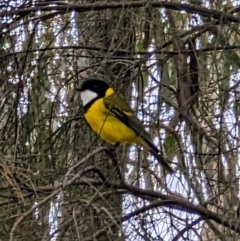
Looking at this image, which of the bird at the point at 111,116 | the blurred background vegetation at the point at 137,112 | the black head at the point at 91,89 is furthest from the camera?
the black head at the point at 91,89

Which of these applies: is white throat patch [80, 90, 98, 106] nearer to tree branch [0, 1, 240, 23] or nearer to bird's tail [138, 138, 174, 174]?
bird's tail [138, 138, 174, 174]

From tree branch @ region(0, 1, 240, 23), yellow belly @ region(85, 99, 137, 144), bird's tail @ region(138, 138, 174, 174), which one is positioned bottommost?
bird's tail @ region(138, 138, 174, 174)

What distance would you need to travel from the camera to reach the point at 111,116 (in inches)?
→ 132

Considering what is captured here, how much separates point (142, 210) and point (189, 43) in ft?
1.92

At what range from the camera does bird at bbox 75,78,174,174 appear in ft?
9.20

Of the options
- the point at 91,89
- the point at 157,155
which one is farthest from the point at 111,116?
the point at 157,155

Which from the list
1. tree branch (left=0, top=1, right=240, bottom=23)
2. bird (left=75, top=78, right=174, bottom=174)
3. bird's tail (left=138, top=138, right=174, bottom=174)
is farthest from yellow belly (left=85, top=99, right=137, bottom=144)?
tree branch (left=0, top=1, right=240, bottom=23)

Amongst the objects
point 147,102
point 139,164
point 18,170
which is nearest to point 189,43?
point 147,102

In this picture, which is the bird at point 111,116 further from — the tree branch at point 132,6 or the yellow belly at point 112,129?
the tree branch at point 132,6

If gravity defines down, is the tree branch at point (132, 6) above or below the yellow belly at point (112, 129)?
below

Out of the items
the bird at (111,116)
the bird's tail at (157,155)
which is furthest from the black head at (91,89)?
the bird's tail at (157,155)

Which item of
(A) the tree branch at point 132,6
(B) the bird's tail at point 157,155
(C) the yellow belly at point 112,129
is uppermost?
(C) the yellow belly at point 112,129

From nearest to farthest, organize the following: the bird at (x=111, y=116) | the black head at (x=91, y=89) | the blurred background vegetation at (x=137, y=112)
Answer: the blurred background vegetation at (x=137, y=112) → the bird at (x=111, y=116) → the black head at (x=91, y=89)

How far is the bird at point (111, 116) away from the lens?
280cm
